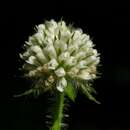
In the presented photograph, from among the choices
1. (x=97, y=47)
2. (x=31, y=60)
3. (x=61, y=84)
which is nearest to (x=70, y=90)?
(x=61, y=84)

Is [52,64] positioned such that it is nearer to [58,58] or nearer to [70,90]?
[58,58]

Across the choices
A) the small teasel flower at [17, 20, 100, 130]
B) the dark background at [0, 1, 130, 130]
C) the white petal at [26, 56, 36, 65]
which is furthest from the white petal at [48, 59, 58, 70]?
the dark background at [0, 1, 130, 130]

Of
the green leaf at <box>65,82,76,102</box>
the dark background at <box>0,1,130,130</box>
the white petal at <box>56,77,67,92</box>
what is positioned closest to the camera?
the white petal at <box>56,77,67,92</box>

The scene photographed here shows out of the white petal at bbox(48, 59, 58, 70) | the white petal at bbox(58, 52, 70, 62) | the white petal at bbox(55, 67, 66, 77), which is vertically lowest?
the white petal at bbox(55, 67, 66, 77)

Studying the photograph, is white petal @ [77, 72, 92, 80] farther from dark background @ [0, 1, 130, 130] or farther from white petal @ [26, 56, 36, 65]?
dark background @ [0, 1, 130, 130]

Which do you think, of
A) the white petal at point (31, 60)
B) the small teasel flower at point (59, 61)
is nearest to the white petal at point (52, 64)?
the small teasel flower at point (59, 61)

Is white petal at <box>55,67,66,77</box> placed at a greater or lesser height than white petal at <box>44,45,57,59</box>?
lesser

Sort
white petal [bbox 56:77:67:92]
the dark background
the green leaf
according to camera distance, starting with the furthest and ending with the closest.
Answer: the dark background → the green leaf → white petal [bbox 56:77:67:92]

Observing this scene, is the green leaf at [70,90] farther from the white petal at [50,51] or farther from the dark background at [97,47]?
the dark background at [97,47]

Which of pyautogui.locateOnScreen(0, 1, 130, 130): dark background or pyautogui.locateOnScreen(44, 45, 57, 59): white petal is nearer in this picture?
pyautogui.locateOnScreen(44, 45, 57, 59): white petal
